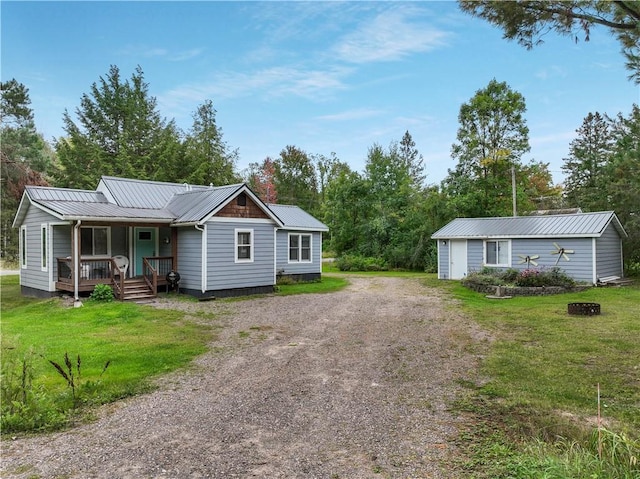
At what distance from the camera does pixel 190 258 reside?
14.0 metres

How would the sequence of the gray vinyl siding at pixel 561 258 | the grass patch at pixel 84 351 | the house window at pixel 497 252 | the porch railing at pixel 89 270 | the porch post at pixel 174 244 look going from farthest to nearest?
the house window at pixel 497 252 < the gray vinyl siding at pixel 561 258 < the porch post at pixel 174 244 < the porch railing at pixel 89 270 < the grass patch at pixel 84 351

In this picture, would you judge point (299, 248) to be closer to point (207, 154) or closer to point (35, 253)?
point (35, 253)

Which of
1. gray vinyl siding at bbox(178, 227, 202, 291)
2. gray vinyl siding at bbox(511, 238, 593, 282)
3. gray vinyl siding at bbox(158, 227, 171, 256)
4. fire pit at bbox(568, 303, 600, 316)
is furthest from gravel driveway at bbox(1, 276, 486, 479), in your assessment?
gray vinyl siding at bbox(511, 238, 593, 282)

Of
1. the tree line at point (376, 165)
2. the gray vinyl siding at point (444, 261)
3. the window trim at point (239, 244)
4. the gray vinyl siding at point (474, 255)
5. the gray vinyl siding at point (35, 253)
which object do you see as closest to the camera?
the gray vinyl siding at point (35, 253)

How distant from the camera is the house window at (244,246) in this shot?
47.5 feet

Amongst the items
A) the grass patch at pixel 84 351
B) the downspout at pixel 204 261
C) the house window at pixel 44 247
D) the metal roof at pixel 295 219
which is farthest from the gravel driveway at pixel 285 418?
the metal roof at pixel 295 219

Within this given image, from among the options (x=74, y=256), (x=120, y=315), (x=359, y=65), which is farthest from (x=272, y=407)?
(x=359, y=65)

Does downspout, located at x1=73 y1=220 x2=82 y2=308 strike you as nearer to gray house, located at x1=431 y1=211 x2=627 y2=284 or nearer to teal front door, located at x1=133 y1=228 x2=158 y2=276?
teal front door, located at x1=133 y1=228 x2=158 y2=276

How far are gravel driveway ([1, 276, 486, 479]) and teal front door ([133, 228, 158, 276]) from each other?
27.2ft

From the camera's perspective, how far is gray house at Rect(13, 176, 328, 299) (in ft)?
42.8

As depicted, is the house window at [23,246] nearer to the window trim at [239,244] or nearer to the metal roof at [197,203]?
the metal roof at [197,203]

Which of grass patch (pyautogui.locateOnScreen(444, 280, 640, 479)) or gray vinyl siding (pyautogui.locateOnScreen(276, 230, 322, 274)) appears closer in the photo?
grass patch (pyautogui.locateOnScreen(444, 280, 640, 479))

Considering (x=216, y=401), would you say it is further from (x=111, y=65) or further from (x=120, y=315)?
(x=111, y=65)

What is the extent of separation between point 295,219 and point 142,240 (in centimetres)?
706
